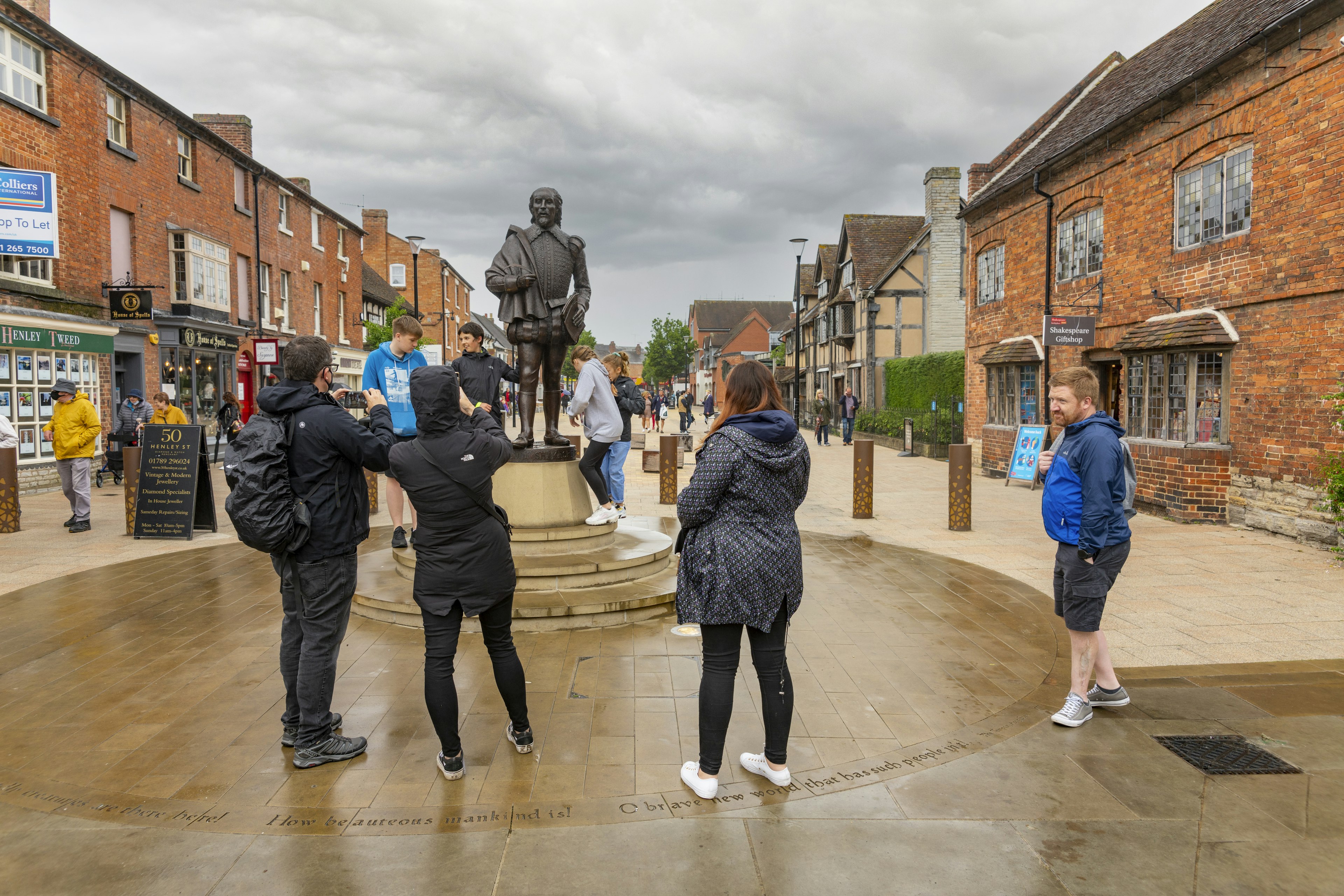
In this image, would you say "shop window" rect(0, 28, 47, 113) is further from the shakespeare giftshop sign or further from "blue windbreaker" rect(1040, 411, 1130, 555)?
"blue windbreaker" rect(1040, 411, 1130, 555)

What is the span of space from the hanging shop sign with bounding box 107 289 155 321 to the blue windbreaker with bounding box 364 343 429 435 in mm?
12697

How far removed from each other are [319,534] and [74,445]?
27.8 ft

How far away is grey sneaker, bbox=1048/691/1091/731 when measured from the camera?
407 cm

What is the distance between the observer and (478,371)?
22.0 feet

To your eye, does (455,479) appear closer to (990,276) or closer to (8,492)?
(8,492)

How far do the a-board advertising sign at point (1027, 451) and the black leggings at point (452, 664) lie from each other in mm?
13038

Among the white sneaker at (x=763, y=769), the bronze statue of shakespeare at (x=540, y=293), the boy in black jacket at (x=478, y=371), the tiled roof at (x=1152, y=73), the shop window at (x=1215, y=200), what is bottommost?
the white sneaker at (x=763, y=769)

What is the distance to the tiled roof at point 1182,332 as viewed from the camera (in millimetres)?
10766

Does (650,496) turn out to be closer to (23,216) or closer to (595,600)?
(595,600)

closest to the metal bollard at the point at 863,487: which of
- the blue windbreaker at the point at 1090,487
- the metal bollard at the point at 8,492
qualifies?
the blue windbreaker at the point at 1090,487

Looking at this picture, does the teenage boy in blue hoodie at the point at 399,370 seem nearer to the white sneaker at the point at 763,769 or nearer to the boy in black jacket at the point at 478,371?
the boy in black jacket at the point at 478,371

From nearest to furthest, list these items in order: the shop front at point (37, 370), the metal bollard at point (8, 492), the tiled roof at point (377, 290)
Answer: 1. the metal bollard at point (8, 492)
2. the shop front at point (37, 370)
3. the tiled roof at point (377, 290)

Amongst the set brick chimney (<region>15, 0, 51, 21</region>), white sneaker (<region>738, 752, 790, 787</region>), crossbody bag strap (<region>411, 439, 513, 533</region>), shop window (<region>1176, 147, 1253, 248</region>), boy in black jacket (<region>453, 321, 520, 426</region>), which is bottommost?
white sneaker (<region>738, 752, 790, 787</region>)

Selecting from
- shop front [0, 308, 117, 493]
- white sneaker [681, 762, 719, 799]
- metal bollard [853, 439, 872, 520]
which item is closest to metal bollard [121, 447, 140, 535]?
shop front [0, 308, 117, 493]
